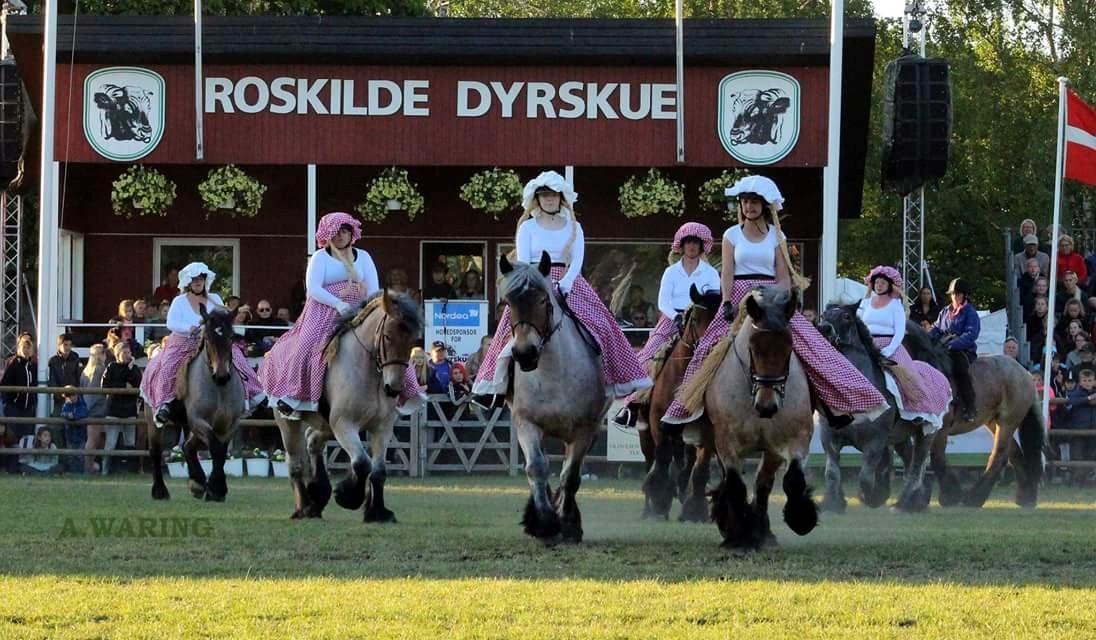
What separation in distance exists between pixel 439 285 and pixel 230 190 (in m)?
3.84

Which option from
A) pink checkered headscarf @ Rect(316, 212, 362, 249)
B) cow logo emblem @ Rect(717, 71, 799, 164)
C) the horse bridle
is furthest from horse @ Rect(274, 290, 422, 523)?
cow logo emblem @ Rect(717, 71, 799, 164)

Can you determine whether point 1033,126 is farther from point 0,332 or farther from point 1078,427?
point 0,332

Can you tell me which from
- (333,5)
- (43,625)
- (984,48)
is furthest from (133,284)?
(984,48)

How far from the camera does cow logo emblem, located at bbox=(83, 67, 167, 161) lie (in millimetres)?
30469

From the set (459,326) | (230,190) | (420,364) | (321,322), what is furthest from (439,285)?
(321,322)

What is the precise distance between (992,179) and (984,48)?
13.4ft

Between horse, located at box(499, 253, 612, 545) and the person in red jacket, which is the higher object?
the person in red jacket

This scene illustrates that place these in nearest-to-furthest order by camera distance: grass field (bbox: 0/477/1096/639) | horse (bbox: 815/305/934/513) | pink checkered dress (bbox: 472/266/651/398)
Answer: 1. grass field (bbox: 0/477/1096/639)
2. pink checkered dress (bbox: 472/266/651/398)
3. horse (bbox: 815/305/934/513)

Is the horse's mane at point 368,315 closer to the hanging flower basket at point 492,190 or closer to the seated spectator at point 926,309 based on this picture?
the seated spectator at point 926,309

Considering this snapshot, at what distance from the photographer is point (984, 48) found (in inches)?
2105

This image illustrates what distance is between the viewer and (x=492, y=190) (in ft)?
101

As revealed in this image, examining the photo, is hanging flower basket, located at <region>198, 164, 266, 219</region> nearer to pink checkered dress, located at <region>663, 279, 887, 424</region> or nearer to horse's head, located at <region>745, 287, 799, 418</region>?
pink checkered dress, located at <region>663, 279, 887, 424</region>

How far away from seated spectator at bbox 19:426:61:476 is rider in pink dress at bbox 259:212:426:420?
11177mm

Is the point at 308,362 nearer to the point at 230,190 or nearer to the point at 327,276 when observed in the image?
the point at 327,276
